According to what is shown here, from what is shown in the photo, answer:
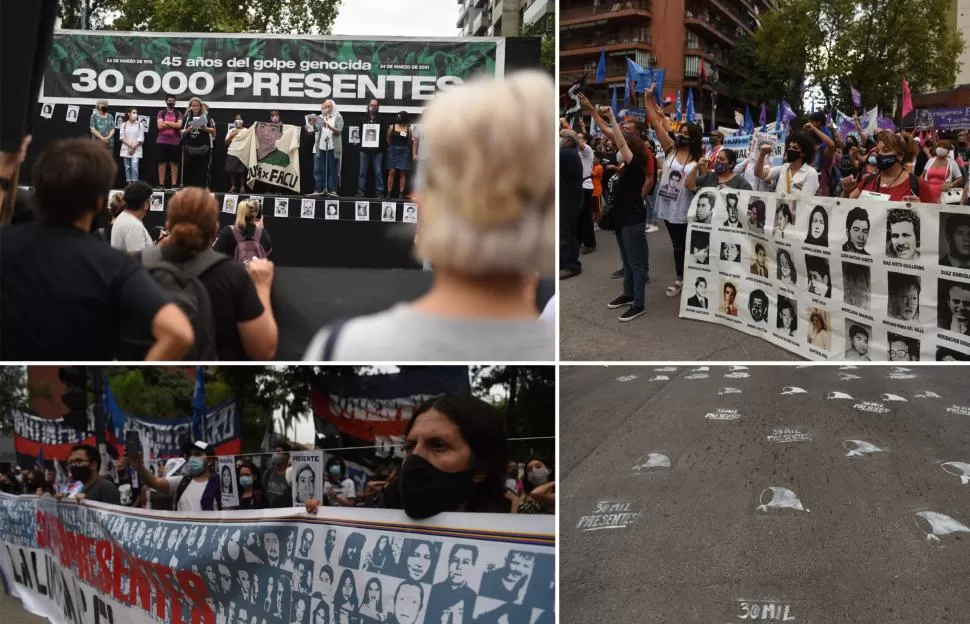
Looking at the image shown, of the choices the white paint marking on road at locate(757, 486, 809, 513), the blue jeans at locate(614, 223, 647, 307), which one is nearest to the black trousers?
the blue jeans at locate(614, 223, 647, 307)

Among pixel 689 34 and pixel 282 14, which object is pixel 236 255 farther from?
pixel 689 34

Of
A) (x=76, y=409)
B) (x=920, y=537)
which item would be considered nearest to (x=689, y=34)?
(x=920, y=537)

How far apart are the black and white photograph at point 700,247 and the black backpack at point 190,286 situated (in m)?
2.35

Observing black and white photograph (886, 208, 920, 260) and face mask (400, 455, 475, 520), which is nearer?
face mask (400, 455, 475, 520)

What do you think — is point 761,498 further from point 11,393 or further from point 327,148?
point 11,393

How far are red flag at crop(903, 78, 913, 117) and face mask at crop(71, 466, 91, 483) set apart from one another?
10.5 feet

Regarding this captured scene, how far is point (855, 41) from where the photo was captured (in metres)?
2.47

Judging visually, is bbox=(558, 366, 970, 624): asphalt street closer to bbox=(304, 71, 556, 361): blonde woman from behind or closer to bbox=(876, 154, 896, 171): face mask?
bbox=(304, 71, 556, 361): blonde woman from behind

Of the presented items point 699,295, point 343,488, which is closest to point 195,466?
point 343,488

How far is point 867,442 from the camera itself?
3.09 meters

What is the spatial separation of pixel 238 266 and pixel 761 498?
1.89m

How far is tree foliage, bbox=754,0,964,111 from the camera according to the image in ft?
7.76

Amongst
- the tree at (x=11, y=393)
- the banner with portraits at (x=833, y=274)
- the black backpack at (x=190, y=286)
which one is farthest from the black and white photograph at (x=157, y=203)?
the banner with portraits at (x=833, y=274)

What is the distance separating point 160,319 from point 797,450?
7.45 feet
